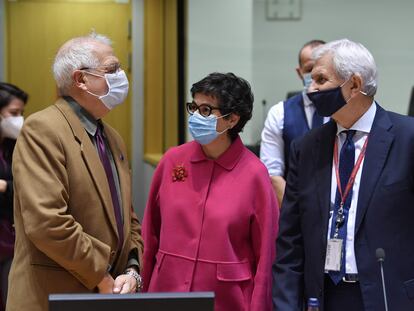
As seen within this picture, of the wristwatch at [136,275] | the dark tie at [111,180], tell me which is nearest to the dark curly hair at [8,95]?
the dark tie at [111,180]

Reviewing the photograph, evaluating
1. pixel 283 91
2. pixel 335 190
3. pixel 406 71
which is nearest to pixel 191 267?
pixel 335 190

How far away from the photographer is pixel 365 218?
92.2 inches

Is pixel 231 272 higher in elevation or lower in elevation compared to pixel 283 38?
lower

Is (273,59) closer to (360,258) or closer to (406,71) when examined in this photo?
(406,71)

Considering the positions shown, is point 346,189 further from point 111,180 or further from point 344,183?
point 111,180

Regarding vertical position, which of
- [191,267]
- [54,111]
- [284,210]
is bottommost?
[191,267]

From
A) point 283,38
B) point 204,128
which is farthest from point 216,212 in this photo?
point 283,38

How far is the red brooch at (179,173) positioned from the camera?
9.34 feet

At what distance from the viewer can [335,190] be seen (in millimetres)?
2445

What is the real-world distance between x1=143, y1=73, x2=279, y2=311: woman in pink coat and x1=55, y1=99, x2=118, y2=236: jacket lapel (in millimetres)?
324

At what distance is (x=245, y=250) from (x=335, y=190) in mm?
496

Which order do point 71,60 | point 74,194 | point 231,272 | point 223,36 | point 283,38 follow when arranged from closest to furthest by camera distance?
point 74,194, point 71,60, point 231,272, point 223,36, point 283,38

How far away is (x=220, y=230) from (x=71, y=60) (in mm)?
801

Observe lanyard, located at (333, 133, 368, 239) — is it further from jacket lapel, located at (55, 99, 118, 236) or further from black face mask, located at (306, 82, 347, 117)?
jacket lapel, located at (55, 99, 118, 236)
